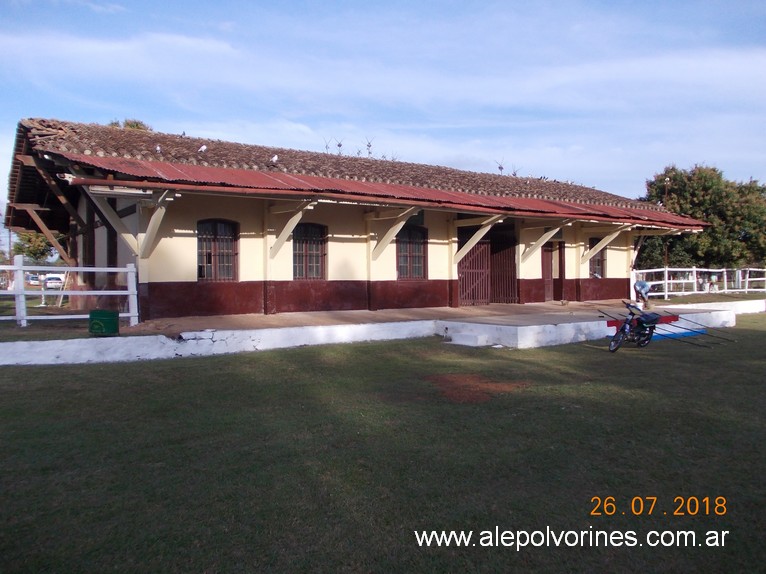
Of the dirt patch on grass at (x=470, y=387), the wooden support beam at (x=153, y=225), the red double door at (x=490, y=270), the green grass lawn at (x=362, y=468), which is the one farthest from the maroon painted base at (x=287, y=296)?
the dirt patch on grass at (x=470, y=387)

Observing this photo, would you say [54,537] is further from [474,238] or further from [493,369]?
[474,238]

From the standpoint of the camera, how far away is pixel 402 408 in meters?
7.00

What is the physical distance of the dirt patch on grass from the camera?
7523mm

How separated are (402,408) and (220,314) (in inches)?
284

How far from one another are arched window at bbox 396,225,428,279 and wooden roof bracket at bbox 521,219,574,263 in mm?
3382

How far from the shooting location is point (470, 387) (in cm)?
811

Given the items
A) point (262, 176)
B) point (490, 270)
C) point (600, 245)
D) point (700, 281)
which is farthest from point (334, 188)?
point (700, 281)

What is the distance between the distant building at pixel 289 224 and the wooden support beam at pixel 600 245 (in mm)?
57

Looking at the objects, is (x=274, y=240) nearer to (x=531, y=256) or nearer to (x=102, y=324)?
(x=102, y=324)

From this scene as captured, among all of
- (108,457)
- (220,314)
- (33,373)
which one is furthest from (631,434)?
(220,314)

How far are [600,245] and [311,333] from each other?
1132 cm

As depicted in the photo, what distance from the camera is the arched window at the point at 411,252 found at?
53.3ft

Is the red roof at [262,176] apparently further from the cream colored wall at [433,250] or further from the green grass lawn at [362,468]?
the green grass lawn at [362,468]

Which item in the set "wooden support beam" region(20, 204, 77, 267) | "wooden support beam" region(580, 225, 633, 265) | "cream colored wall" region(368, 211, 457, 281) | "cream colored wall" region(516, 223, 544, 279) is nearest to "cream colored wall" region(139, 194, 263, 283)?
"cream colored wall" region(368, 211, 457, 281)
